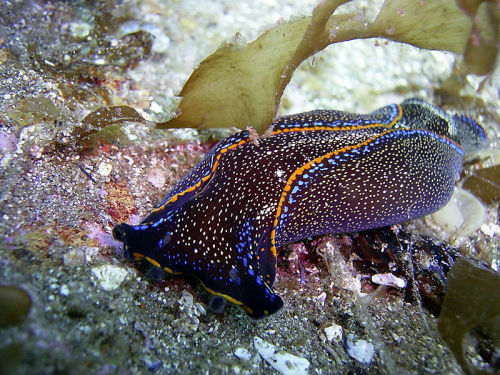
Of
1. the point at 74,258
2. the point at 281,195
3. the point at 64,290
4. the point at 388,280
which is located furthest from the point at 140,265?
the point at 388,280

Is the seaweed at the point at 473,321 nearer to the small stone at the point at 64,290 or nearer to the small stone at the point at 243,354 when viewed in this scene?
the small stone at the point at 243,354

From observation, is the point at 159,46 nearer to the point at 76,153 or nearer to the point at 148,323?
the point at 76,153

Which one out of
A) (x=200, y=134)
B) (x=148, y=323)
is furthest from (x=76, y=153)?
(x=148, y=323)

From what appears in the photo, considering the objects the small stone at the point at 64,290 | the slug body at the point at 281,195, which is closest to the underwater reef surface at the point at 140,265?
the small stone at the point at 64,290

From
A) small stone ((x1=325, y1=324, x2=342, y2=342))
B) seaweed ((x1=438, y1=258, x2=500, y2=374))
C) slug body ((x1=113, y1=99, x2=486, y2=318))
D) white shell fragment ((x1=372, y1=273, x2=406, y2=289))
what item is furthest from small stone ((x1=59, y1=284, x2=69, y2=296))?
seaweed ((x1=438, y1=258, x2=500, y2=374))

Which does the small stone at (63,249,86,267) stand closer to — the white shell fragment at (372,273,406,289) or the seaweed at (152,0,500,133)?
the seaweed at (152,0,500,133)

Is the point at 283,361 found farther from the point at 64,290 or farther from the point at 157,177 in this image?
the point at 157,177
